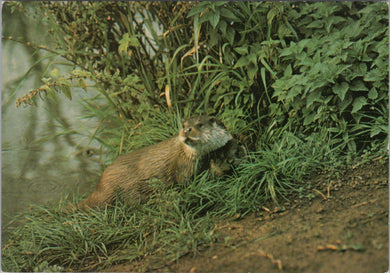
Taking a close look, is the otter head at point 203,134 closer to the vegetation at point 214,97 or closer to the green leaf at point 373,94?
the vegetation at point 214,97

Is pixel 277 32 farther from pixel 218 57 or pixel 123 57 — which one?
pixel 123 57

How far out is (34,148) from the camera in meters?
3.04

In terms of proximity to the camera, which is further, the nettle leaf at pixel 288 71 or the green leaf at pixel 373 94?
the nettle leaf at pixel 288 71

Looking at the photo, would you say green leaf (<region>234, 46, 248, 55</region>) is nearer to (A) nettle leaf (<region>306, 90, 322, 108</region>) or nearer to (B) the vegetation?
(B) the vegetation

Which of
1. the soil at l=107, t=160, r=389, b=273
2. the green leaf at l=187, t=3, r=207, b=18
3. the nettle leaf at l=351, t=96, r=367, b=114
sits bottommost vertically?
the soil at l=107, t=160, r=389, b=273

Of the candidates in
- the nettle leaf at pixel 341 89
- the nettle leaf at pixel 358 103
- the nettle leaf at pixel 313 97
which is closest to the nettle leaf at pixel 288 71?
the nettle leaf at pixel 313 97

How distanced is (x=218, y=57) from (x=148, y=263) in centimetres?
159

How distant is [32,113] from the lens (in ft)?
9.70

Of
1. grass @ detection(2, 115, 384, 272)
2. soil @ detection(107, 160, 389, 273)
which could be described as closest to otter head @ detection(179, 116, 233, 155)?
grass @ detection(2, 115, 384, 272)

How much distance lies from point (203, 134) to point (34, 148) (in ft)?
4.48

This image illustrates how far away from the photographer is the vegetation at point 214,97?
2.39m

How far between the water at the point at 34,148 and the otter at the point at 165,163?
54 cm

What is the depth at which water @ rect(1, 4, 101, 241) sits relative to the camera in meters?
2.79

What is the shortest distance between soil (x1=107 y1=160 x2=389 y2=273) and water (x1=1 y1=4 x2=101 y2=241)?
3.70 ft
